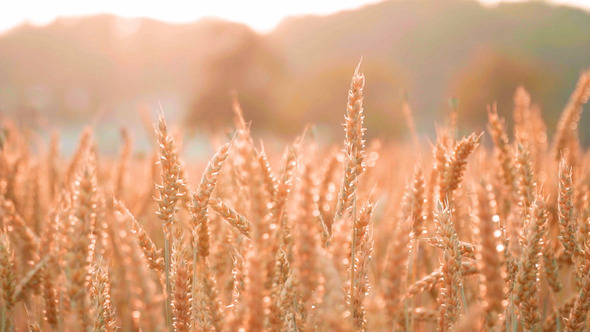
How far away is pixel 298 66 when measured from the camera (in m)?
83.1

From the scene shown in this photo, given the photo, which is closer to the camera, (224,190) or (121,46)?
(224,190)

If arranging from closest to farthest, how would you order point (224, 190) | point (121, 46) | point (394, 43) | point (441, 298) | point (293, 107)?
point (441, 298)
point (224, 190)
point (293, 107)
point (121, 46)
point (394, 43)

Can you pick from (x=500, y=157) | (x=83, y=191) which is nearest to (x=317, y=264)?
(x=83, y=191)

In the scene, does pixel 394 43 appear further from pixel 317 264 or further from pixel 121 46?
pixel 317 264

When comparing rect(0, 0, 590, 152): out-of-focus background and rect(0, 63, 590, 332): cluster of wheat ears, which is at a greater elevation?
rect(0, 0, 590, 152): out-of-focus background

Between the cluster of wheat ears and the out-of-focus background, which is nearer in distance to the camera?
the cluster of wheat ears

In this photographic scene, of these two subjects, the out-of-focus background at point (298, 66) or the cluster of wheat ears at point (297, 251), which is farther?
the out-of-focus background at point (298, 66)

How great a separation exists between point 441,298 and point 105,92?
239ft

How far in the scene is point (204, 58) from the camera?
35.5 meters

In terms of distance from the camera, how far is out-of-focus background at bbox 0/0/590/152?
33531mm

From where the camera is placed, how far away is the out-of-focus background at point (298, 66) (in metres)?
33.5

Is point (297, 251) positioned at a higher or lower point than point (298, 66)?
lower

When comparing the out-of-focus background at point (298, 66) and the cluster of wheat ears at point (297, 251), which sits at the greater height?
the out-of-focus background at point (298, 66)

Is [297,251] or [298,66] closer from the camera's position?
[297,251]
